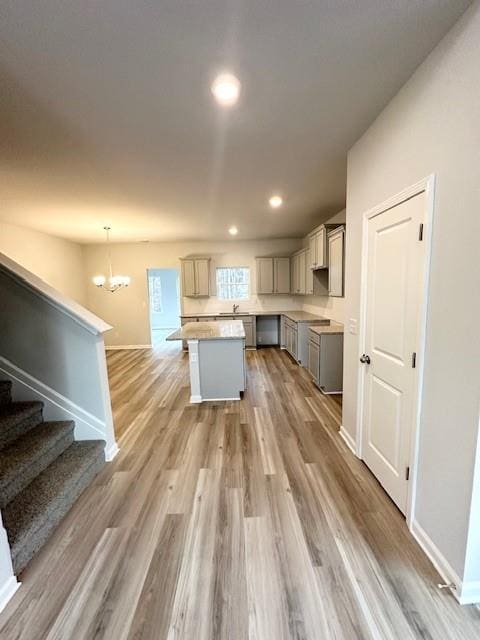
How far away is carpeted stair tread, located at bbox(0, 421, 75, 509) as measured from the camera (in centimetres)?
179

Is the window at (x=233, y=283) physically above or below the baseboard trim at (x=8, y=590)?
above

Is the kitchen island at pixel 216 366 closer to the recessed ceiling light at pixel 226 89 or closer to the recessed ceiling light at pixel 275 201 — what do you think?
the recessed ceiling light at pixel 275 201

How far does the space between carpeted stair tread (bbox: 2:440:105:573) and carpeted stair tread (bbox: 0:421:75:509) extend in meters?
0.05

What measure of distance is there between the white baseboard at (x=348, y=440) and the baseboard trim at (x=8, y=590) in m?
2.47

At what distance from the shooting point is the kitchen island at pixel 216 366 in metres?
3.70

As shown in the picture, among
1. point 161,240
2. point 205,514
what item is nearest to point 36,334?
point 205,514

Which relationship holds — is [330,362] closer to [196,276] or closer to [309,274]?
[309,274]

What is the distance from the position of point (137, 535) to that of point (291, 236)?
6.40 m

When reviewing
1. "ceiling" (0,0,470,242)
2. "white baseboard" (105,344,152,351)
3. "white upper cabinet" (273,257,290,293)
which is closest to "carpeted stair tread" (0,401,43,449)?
"ceiling" (0,0,470,242)

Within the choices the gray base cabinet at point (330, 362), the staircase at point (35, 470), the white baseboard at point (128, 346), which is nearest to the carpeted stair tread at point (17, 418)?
the staircase at point (35, 470)

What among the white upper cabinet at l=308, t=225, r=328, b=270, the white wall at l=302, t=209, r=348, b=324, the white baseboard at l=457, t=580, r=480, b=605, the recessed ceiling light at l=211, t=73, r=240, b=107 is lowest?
the white baseboard at l=457, t=580, r=480, b=605

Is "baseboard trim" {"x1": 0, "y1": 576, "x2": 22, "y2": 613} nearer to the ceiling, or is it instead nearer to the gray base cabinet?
the ceiling

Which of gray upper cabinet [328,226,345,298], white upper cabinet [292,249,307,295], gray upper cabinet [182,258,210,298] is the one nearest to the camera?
gray upper cabinet [328,226,345,298]

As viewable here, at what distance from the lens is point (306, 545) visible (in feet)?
5.33
